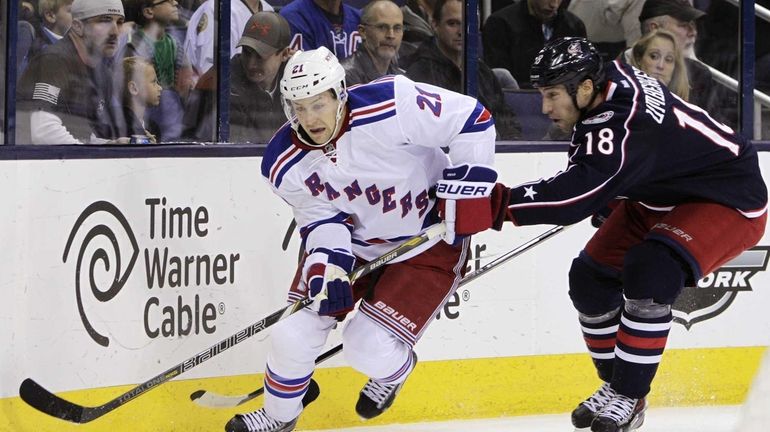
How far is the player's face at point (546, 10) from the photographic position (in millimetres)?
4266

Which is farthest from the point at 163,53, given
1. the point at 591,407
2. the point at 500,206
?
the point at 591,407

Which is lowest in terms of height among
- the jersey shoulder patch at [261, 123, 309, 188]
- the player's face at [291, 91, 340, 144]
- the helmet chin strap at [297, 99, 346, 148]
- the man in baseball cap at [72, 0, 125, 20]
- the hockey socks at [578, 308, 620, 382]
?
the hockey socks at [578, 308, 620, 382]

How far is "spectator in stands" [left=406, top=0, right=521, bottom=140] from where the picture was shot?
13.6 ft

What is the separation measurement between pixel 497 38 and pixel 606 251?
Answer: 107cm

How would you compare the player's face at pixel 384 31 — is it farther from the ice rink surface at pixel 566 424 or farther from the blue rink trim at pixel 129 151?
the ice rink surface at pixel 566 424

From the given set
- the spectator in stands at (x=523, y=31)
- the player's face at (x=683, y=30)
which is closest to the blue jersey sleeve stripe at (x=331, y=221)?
the spectator in stands at (x=523, y=31)

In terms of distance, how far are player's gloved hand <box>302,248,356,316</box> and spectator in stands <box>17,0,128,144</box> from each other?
2.61 feet

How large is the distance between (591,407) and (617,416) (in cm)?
15

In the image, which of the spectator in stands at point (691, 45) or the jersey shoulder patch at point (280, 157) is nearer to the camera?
the jersey shoulder patch at point (280, 157)

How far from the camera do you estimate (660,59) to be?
4.43m

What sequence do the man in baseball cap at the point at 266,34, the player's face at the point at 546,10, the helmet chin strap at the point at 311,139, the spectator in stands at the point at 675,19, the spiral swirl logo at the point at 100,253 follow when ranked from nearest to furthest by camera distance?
the helmet chin strap at the point at 311,139
the spiral swirl logo at the point at 100,253
the man in baseball cap at the point at 266,34
the player's face at the point at 546,10
the spectator in stands at the point at 675,19

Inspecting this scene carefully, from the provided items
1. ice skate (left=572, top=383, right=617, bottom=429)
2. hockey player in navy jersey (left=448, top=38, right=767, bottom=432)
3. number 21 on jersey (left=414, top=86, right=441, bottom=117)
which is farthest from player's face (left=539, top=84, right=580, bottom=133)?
ice skate (left=572, top=383, right=617, bottom=429)

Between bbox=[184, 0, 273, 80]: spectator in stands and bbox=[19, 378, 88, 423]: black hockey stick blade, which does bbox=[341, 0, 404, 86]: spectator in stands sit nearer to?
bbox=[184, 0, 273, 80]: spectator in stands

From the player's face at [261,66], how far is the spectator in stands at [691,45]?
4.17ft
